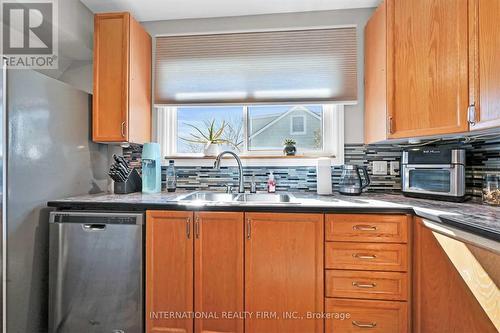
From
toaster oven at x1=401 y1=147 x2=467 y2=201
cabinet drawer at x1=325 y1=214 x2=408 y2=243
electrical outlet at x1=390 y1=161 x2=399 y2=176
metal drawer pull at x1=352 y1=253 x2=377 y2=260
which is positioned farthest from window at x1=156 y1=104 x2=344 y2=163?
metal drawer pull at x1=352 y1=253 x2=377 y2=260

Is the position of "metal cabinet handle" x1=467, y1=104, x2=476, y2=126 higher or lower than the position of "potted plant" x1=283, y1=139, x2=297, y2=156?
higher

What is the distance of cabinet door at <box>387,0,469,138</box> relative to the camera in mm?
1349

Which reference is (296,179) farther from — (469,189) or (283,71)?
(469,189)

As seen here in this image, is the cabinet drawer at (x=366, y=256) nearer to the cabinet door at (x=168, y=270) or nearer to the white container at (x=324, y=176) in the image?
the white container at (x=324, y=176)

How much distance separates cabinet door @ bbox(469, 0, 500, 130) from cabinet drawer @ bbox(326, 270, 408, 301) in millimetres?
884

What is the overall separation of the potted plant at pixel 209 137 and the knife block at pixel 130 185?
53cm

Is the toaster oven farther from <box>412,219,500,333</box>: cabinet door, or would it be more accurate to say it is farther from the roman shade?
the roman shade

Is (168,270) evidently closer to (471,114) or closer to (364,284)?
(364,284)

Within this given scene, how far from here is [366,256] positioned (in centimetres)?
144

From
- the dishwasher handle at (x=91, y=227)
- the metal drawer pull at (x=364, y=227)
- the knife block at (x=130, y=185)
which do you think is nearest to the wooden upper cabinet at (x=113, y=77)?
the knife block at (x=130, y=185)

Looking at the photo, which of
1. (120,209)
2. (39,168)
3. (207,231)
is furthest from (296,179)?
(39,168)

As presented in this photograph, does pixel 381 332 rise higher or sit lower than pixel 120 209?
lower

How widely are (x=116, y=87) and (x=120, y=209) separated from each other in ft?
3.12

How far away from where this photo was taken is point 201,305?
1.52m
